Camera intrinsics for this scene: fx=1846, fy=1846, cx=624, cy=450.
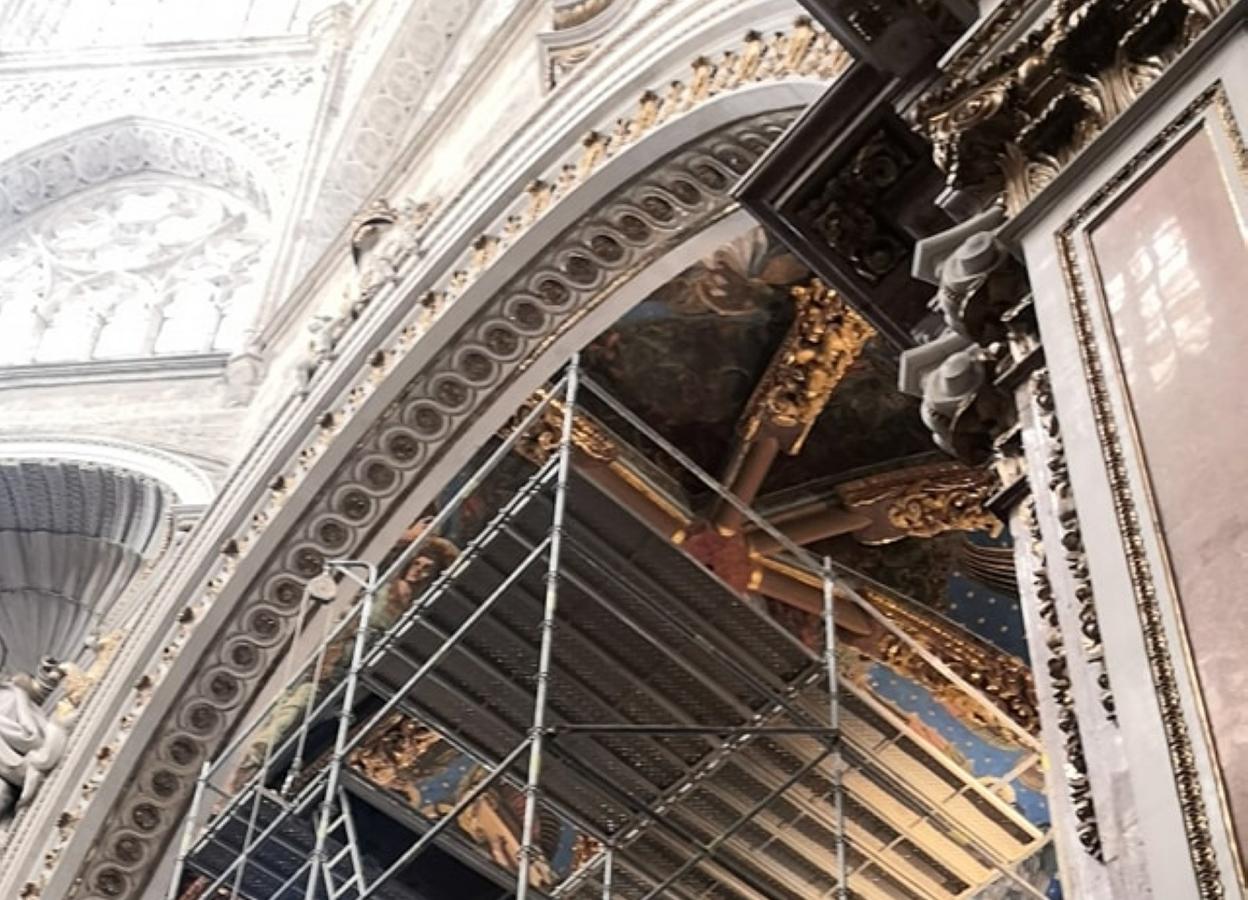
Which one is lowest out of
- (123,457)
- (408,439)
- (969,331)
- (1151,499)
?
(1151,499)

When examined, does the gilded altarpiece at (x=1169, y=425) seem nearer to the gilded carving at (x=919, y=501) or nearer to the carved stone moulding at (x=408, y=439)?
the carved stone moulding at (x=408, y=439)

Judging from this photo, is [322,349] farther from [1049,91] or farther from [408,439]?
[1049,91]

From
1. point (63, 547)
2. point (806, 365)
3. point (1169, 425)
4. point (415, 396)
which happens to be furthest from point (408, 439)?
point (1169, 425)

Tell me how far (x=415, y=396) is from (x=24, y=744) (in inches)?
101

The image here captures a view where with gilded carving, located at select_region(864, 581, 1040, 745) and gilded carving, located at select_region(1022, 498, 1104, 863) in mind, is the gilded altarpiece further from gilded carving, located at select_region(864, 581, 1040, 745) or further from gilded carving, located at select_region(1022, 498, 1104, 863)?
gilded carving, located at select_region(864, 581, 1040, 745)

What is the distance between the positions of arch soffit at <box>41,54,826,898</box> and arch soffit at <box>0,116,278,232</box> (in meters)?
6.26

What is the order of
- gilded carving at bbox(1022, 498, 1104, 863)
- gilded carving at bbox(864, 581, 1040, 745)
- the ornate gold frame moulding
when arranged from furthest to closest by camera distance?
gilded carving at bbox(864, 581, 1040, 745) < gilded carving at bbox(1022, 498, 1104, 863) < the ornate gold frame moulding

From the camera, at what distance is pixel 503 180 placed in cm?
671

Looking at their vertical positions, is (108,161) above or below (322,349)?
above

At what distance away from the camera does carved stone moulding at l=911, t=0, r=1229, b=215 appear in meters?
2.55

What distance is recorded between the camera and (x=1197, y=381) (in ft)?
7.15

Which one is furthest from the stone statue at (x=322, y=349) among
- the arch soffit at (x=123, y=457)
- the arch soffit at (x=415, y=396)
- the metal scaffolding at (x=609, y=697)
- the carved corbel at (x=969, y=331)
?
the carved corbel at (x=969, y=331)

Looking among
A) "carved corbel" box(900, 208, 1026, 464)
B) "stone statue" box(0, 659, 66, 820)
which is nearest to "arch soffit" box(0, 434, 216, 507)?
"stone statue" box(0, 659, 66, 820)

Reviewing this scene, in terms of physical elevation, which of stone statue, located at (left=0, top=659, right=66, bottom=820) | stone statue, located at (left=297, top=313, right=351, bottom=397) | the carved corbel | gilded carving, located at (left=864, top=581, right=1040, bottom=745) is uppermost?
stone statue, located at (left=297, top=313, right=351, bottom=397)
